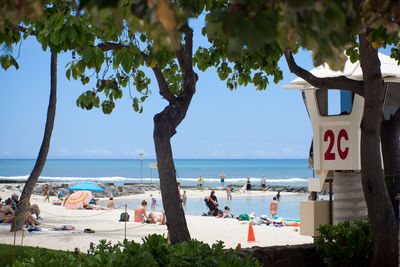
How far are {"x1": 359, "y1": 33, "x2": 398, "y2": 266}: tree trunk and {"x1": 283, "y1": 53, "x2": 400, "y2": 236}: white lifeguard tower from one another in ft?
7.32

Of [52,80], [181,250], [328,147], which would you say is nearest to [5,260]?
[181,250]

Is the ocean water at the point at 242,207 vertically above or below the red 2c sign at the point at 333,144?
below

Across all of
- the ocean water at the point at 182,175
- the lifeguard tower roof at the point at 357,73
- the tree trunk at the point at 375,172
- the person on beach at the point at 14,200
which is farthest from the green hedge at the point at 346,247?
the ocean water at the point at 182,175

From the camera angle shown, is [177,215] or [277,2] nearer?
[277,2]

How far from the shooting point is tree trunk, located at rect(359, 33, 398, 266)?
7.36 m

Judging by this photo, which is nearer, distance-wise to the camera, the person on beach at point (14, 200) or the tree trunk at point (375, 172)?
the tree trunk at point (375, 172)

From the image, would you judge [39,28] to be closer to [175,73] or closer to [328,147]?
[175,73]

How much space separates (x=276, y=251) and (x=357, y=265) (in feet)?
4.38

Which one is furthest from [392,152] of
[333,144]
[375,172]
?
[375,172]

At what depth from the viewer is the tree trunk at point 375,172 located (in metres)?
7.36

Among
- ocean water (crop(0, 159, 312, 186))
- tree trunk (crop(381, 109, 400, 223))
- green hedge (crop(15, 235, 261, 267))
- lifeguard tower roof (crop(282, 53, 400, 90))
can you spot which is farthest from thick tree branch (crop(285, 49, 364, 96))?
ocean water (crop(0, 159, 312, 186))

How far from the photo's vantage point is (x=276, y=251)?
7.71 metres

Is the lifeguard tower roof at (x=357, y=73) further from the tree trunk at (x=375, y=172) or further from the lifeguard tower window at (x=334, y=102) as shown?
the tree trunk at (x=375, y=172)

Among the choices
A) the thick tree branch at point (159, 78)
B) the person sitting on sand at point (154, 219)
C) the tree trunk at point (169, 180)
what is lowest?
the person sitting on sand at point (154, 219)
